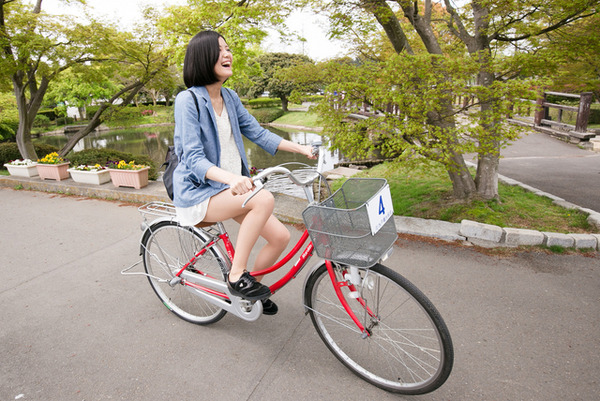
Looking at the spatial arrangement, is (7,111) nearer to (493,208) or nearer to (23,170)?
(23,170)

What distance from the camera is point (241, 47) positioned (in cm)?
662

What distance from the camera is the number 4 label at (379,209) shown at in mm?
1743

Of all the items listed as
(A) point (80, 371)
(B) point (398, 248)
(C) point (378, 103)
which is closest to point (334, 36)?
(C) point (378, 103)

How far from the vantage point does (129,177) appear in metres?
→ 6.92

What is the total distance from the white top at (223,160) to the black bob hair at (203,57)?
250 mm

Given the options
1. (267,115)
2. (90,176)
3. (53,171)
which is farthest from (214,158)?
(267,115)

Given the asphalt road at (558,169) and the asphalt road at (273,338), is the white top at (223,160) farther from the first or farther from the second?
the asphalt road at (558,169)

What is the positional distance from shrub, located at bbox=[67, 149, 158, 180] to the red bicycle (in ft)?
20.8

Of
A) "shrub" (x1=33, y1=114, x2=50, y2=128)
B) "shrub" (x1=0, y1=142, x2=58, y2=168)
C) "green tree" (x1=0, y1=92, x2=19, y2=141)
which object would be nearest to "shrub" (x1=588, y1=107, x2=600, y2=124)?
"shrub" (x1=0, y1=142, x2=58, y2=168)

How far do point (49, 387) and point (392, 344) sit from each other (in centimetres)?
219

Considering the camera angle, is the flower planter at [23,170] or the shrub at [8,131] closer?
the flower planter at [23,170]

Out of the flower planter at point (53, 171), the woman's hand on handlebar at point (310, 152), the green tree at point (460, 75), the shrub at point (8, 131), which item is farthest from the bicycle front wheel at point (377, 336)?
the shrub at point (8, 131)

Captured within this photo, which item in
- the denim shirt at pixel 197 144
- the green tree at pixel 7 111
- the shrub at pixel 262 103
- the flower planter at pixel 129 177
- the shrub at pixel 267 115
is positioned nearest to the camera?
the denim shirt at pixel 197 144

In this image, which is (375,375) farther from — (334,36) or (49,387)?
(334,36)
